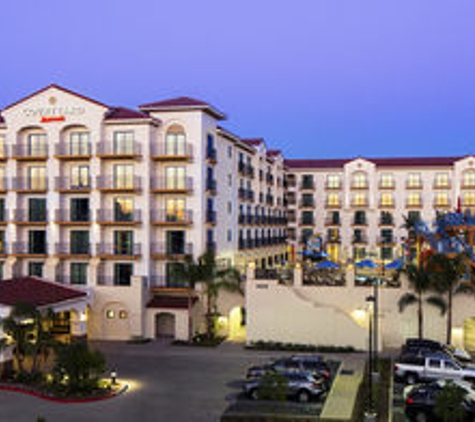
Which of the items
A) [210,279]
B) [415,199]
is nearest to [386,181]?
[415,199]

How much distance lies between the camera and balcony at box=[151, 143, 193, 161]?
132 ft

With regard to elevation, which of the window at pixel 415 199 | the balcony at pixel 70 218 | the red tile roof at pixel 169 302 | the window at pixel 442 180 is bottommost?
the red tile roof at pixel 169 302

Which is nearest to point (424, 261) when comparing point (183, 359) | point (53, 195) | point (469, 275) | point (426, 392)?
point (469, 275)

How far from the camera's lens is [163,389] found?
2719cm

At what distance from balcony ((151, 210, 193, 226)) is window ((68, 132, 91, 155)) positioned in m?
7.28

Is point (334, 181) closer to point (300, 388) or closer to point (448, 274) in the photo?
point (448, 274)

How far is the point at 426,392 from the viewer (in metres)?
22.4

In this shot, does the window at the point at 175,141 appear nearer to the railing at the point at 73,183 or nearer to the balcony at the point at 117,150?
the balcony at the point at 117,150

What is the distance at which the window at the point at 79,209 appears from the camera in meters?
41.6

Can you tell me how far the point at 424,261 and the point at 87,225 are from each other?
2514cm

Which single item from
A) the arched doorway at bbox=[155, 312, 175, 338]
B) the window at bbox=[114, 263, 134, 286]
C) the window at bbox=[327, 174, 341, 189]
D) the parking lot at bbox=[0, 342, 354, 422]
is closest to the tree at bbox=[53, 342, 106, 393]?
the parking lot at bbox=[0, 342, 354, 422]

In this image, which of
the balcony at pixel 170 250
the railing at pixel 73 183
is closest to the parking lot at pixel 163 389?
the balcony at pixel 170 250

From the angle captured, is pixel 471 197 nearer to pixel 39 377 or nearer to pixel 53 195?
pixel 53 195

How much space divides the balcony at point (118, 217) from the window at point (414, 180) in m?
39.9
